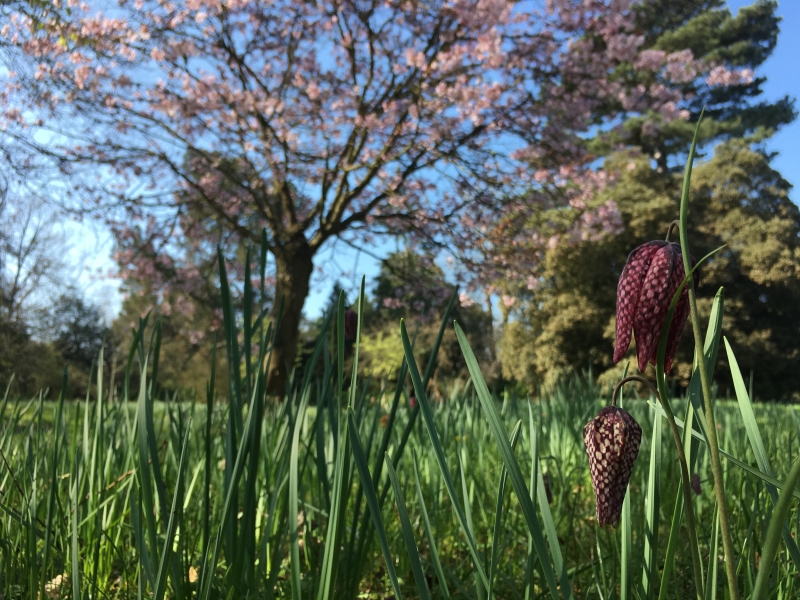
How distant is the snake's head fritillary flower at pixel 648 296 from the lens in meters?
A: 0.58

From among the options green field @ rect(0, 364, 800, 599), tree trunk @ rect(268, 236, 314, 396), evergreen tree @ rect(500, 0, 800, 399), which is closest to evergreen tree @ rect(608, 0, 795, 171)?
evergreen tree @ rect(500, 0, 800, 399)

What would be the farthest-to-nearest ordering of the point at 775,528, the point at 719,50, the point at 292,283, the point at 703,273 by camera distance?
the point at 719,50, the point at 703,273, the point at 292,283, the point at 775,528

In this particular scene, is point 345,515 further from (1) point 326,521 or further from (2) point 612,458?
(1) point 326,521

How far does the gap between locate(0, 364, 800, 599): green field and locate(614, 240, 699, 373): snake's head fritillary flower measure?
13 cm

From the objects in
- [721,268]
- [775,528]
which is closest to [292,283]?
[775,528]

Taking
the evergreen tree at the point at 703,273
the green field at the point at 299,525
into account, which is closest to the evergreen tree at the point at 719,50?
the evergreen tree at the point at 703,273

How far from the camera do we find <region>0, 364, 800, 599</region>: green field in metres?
0.62

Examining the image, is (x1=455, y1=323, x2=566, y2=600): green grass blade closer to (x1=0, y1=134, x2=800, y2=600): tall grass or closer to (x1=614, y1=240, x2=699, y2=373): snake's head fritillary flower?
(x1=0, y1=134, x2=800, y2=600): tall grass

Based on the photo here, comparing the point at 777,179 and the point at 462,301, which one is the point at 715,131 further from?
the point at 462,301

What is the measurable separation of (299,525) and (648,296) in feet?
2.80

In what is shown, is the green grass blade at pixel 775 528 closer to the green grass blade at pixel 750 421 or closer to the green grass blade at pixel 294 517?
the green grass blade at pixel 750 421

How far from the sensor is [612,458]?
0.58m

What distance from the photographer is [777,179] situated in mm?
14422

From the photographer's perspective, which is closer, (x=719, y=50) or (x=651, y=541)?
(x=651, y=541)
